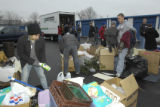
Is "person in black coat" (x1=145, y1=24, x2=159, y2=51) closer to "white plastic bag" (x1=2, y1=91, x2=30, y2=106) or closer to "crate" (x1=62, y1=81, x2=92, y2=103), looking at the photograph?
"crate" (x1=62, y1=81, x2=92, y2=103)

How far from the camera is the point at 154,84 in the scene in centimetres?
350

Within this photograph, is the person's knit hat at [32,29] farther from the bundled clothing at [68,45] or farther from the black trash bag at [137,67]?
the black trash bag at [137,67]

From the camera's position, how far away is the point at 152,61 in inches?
159

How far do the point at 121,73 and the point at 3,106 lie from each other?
325cm

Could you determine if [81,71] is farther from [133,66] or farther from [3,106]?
[3,106]

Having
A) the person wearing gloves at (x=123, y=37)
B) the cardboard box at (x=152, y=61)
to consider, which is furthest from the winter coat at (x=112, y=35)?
the cardboard box at (x=152, y=61)

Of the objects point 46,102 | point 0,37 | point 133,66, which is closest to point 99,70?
point 133,66

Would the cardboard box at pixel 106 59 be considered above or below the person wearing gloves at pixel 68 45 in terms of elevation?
below

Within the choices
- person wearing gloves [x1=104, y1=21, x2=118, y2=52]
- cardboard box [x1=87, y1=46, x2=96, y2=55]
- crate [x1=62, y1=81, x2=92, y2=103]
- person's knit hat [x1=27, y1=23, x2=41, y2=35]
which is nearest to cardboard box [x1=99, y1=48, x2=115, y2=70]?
person wearing gloves [x1=104, y1=21, x2=118, y2=52]

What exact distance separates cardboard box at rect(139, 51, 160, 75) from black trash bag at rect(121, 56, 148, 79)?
35 cm

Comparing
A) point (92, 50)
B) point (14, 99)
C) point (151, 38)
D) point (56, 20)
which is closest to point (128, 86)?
point (14, 99)

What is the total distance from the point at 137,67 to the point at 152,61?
2.26ft

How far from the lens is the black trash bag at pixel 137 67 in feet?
12.1

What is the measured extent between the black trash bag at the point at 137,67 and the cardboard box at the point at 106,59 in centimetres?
77
